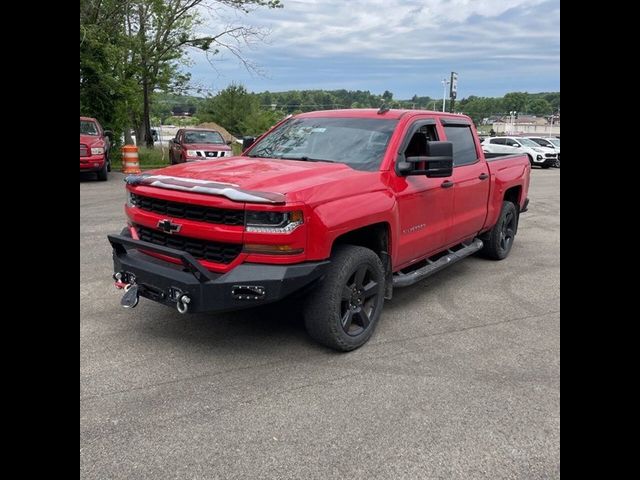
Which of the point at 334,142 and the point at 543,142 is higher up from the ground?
the point at 543,142

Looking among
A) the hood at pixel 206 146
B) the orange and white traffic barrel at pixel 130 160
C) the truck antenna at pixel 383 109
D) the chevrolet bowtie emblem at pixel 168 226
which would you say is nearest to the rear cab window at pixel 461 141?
the truck antenna at pixel 383 109

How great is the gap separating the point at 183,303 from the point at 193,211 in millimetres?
651

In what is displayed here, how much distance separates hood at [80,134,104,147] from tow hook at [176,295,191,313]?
12.6 m

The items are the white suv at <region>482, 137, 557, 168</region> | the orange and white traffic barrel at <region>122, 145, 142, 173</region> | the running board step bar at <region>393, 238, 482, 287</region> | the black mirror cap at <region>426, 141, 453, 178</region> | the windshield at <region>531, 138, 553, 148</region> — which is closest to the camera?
the black mirror cap at <region>426, 141, 453, 178</region>

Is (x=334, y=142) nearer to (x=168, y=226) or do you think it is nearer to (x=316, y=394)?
(x=168, y=226)

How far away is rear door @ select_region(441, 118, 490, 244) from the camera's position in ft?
18.7

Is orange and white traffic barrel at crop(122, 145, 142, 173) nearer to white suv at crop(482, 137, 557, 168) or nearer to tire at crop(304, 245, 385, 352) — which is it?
tire at crop(304, 245, 385, 352)

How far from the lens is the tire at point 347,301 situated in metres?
3.91

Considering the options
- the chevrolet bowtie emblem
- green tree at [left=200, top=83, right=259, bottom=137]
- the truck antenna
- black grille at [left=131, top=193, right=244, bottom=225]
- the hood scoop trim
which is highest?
green tree at [left=200, top=83, right=259, bottom=137]

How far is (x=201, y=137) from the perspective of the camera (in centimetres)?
1959

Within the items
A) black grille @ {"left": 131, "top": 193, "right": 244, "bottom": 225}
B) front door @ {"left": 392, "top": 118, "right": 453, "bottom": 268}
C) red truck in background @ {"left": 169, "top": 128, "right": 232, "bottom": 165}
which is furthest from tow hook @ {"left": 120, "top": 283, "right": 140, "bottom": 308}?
red truck in background @ {"left": 169, "top": 128, "right": 232, "bottom": 165}

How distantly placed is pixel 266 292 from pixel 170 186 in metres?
1.09

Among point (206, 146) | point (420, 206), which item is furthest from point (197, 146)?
point (420, 206)
